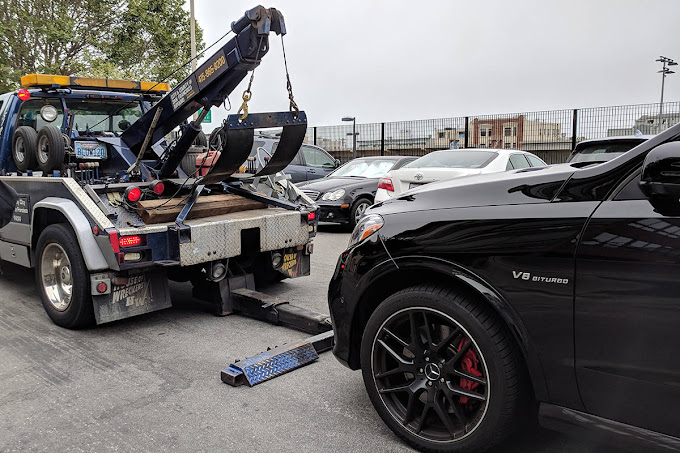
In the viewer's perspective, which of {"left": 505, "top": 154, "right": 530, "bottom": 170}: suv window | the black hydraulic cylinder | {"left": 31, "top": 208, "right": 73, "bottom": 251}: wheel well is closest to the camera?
{"left": 31, "top": 208, "right": 73, "bottom": 251}: wheel well

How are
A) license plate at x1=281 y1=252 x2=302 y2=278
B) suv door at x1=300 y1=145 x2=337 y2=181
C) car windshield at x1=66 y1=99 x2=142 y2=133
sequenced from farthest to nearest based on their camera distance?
suv door at x1=300 y1=145 x2=337 y2=181 < car windshield at x1=66 y1=99 x2=142 y2=133 < license plate at x1=281 y1=252 x2=302 y2=278

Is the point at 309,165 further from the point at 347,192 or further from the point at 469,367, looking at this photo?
the point at 469,367

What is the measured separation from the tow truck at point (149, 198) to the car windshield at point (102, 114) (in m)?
0.02

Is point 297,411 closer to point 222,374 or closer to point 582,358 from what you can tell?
point 222,374

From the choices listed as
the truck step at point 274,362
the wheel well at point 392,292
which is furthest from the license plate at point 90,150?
the wheel well at point 392,292

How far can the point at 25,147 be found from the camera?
5648mm

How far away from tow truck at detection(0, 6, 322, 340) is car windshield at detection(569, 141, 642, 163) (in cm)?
403

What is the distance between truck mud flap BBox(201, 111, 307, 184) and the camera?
515 centimetres

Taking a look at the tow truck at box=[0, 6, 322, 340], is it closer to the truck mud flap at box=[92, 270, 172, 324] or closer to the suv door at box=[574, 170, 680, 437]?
the truck mud flap at box=[92, 270, 172, 324]

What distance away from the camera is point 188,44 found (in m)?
21.2

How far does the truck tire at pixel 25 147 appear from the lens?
558cm

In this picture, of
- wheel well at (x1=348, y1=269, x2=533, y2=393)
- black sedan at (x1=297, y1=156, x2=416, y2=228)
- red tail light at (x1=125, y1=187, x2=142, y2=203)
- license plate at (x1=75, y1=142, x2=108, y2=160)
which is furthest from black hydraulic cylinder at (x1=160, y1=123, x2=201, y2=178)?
black sedan at (x1=297, y1=156, x2=416, y2=228)

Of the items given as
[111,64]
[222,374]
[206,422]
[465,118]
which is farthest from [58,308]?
[465,118]

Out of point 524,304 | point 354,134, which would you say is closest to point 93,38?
point 354,134
